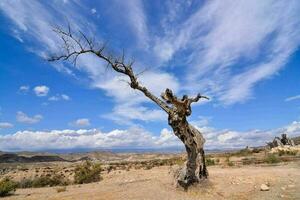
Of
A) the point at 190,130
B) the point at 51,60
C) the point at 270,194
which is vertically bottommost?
the point at 270,194

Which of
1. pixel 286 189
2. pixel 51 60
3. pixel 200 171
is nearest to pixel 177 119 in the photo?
pixel 200 171

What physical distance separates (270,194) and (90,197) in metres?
7.50

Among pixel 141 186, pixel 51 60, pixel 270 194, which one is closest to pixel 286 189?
pixel 270 194

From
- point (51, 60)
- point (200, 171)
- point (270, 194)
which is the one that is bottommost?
point (270, 194)

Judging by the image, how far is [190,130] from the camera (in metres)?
16.4

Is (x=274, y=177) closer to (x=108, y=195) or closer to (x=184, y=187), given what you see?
(x=184, y=187)

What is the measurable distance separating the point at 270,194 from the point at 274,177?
3.50m

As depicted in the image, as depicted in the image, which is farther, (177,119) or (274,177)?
(274,177)

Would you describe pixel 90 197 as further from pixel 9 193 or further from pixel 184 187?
pixel 9 193

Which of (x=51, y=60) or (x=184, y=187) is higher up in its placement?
(x=51, y=60)

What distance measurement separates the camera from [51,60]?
17.7 meters

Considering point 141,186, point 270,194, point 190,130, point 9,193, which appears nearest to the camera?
point 270,194

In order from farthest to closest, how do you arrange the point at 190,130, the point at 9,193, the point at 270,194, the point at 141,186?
the point at 9,193 < the point at 141,186 < the point at 190,130 < the point at 270,194

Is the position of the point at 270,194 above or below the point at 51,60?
below
